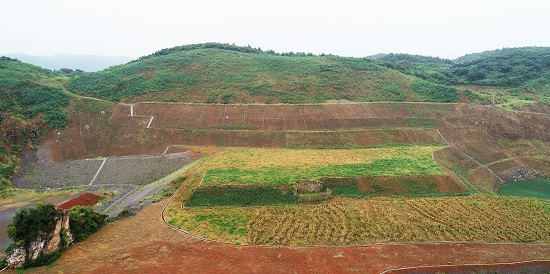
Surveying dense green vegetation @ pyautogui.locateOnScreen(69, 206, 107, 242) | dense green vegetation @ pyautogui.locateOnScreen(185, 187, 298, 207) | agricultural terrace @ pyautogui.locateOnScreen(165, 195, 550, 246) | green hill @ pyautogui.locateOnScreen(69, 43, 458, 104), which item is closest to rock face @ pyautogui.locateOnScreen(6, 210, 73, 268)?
dense green vegetation @ pyautogui.locateOnScreen(69, 206, 107, 242)

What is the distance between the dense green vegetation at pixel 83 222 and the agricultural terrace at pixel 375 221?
6076 millimetres

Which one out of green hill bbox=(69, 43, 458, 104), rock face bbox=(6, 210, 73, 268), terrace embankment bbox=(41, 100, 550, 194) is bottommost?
rock face bbox=(6, 210, 73, 268)

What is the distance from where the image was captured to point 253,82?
71.7m

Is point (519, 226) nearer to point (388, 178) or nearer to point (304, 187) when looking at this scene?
point (388, 178)

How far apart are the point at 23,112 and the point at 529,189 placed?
75.3 meters

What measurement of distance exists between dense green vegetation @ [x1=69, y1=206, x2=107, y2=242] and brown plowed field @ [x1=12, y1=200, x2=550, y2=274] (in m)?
0.65

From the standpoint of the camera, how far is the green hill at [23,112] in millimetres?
44812

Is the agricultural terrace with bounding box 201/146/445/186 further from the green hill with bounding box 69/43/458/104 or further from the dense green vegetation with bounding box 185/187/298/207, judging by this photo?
the green hill with bounding box 69/43/458/104

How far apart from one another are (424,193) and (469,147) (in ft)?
68.5

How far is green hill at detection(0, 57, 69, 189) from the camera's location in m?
44.8

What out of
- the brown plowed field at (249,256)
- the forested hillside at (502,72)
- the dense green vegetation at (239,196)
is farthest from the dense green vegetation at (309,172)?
the forested hillside at (502,72)

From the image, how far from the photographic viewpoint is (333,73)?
77.0 m

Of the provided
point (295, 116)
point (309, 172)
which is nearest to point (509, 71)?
point (295, 116)

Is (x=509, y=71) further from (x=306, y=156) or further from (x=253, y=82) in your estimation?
(x=306, y=156)
